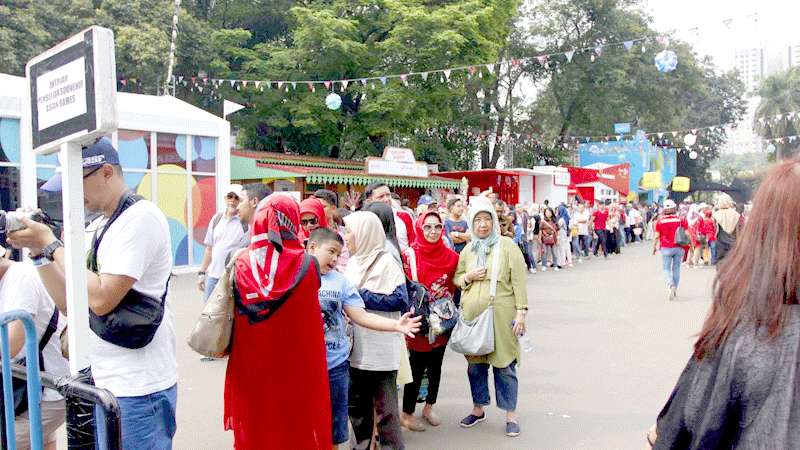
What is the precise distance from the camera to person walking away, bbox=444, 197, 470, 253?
28.2 ft

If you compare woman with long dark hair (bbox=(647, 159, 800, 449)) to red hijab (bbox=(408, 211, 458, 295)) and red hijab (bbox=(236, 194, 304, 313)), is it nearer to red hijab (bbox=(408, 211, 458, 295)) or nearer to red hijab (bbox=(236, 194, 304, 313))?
red hijab (bbox=(236, 194, 304, 313))

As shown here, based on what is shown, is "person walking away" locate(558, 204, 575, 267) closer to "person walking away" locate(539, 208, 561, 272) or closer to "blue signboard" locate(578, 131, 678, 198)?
"person walking away" locate(539, 208, 561, 272)

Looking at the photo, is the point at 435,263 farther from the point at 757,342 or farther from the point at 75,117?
the point at 757,342

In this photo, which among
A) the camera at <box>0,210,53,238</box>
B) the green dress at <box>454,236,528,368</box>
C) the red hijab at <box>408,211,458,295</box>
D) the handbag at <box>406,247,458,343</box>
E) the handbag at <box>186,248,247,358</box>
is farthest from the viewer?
the red hijab at <box>408,211,458,295</box>

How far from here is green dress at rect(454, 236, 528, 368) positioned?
4973mm

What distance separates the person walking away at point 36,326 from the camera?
2877 millimetres

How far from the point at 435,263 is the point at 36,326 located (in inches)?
120

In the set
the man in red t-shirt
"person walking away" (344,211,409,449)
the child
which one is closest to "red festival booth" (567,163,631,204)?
the man in red t-shirt

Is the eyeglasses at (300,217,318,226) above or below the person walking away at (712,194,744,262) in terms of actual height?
above

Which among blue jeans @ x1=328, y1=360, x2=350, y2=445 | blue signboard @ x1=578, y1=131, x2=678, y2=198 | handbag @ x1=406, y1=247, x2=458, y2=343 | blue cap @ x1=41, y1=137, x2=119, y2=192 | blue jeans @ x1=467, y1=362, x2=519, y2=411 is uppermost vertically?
blue signboard @ x1=578, y1=131, x2=678, y2=198

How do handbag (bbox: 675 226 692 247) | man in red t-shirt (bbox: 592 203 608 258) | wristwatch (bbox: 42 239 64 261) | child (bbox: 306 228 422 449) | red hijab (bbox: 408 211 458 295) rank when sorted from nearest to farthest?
wristwatch (bbox: 42 239 64 261)
child (bbox: 306 228 422 449)
red hijab (bbox: 408 211 458 295)
handbag (bbox: 675 226 692 247)
man in red t-shirt (bbox: 592 203 608 258)

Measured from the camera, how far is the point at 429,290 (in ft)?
17.3

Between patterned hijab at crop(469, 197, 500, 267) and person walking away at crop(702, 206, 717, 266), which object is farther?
person walking away at crop(702, 206, 717, 266)

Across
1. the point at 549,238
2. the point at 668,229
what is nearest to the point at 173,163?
the point at 549,238
